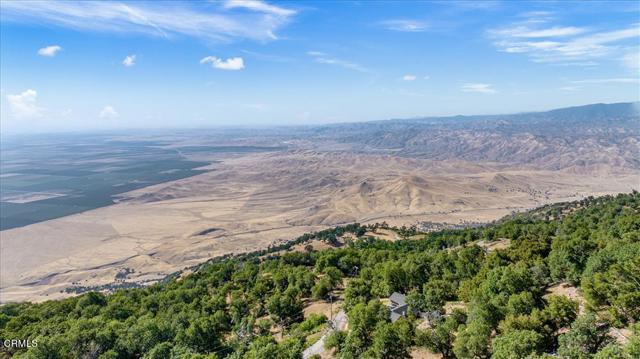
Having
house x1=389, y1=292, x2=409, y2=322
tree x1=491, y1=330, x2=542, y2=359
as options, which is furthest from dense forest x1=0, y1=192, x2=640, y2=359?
house x1=389, y1=292, x2=409, y2=322

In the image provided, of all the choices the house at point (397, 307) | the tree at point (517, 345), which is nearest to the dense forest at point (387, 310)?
the tree at point (517, 345)

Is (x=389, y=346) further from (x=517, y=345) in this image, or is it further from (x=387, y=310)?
(x=517, y=345)

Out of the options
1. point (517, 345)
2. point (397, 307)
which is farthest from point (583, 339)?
point (397, 307)

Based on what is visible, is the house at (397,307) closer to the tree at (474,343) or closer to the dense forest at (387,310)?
the dense forest at (387,310)

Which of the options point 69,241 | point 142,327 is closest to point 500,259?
point 142,327

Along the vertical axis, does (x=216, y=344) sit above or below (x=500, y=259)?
below

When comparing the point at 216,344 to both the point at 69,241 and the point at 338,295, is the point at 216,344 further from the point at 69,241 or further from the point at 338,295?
the point at 69,241
